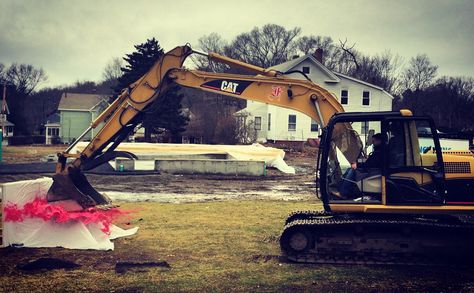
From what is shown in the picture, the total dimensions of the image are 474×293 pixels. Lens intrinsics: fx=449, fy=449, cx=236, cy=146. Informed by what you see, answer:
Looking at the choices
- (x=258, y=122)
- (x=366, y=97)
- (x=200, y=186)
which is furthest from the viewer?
(x=258, y=122)

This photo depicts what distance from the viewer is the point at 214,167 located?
21234 mm

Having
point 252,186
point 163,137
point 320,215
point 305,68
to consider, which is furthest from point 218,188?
point 305,68

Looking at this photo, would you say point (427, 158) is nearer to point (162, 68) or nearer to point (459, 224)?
point (459, 224)

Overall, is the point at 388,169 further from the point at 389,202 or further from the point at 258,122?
the point at 258,122

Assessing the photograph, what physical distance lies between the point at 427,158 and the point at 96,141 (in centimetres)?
687

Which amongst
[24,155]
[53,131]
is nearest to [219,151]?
[24,155]

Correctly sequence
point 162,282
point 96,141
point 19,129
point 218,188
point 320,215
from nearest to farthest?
point 162,282 < point 320,215 < point 96,141 < point 218,188 < point 19,129

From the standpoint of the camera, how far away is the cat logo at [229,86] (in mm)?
9703

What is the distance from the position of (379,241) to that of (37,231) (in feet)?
19.4

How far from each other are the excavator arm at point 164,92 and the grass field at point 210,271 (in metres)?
1.93

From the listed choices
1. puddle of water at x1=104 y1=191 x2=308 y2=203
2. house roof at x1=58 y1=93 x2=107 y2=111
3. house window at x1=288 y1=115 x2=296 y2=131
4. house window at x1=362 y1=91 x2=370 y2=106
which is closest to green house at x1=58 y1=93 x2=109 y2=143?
house roof at x1=58 y1=93 x2=107 y2=111

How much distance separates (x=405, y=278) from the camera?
22.1 ft

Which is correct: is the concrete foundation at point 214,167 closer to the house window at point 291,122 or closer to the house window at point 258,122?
the house window at point 291,122

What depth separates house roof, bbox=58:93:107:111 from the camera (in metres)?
60.4
